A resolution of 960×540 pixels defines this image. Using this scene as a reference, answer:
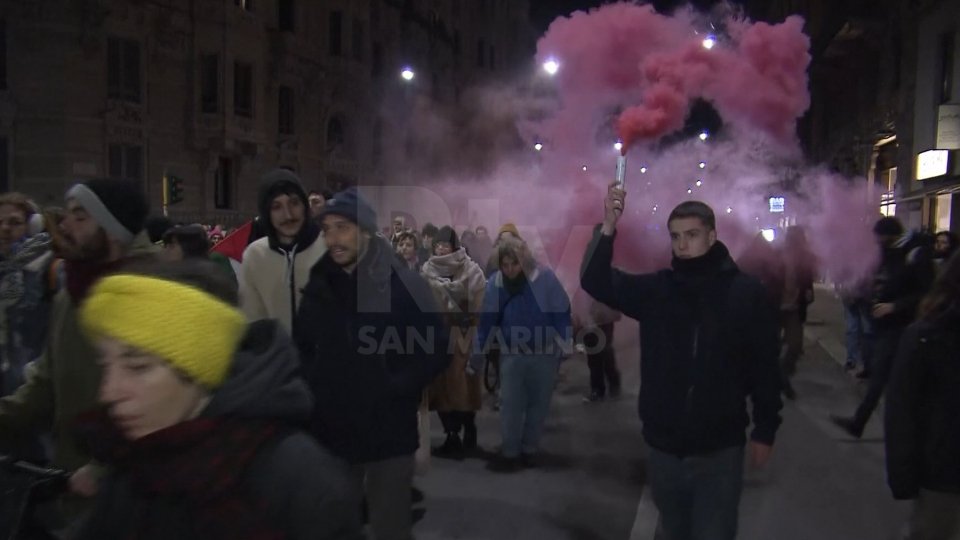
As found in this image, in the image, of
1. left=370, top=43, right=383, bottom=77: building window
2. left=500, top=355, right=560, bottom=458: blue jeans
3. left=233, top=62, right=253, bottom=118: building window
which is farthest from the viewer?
left=370, top=43, right=383, bottom=77: building window

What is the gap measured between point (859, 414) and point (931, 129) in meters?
17.7

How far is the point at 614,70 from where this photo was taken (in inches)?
641

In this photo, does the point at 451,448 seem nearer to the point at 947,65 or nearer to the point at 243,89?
the point at 947,65

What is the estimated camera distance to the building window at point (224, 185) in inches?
1127

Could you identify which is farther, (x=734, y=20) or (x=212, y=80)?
(x=212, y=80)

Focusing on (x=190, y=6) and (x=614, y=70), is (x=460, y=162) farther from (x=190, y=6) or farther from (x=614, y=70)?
(x=614, y=70)

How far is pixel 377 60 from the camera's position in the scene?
38656 millimetres

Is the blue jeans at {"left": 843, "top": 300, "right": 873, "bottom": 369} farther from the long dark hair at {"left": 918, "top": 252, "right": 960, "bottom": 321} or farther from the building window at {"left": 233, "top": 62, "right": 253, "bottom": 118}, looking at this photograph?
the building window at {"left": 233, "top": 62, "right": 253, "bottom": 118}

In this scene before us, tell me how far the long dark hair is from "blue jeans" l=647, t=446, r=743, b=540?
101 centimetres

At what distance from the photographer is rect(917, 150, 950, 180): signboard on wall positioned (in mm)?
19984

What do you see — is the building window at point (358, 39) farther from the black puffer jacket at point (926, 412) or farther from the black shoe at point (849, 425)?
the black puffer jacket at point (926, 412)

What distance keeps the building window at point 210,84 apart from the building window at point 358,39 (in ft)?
30.9

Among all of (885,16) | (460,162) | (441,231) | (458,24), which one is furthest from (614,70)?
(458,24)

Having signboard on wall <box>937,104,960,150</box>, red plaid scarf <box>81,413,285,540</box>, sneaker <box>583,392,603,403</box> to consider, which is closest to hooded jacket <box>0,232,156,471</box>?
red plaid scarf <box>81,413,285,540</box>
